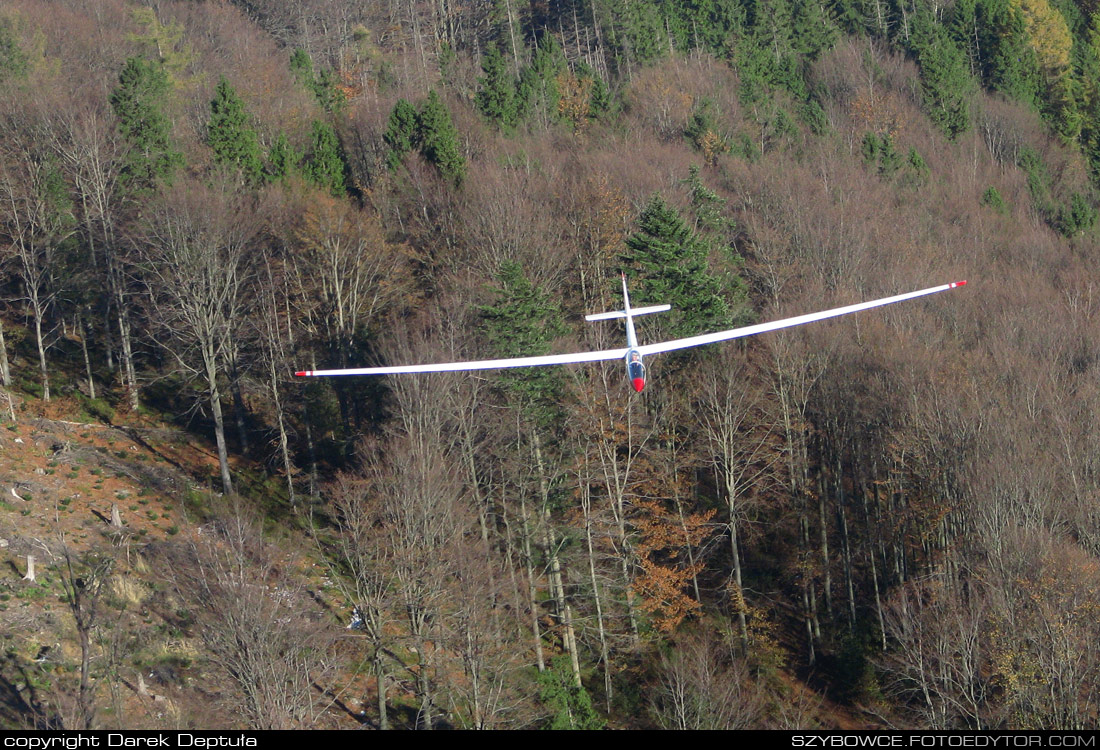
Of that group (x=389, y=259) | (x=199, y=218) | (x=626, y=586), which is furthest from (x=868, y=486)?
(x=199, y=218)

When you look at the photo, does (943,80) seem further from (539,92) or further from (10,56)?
(10,56)

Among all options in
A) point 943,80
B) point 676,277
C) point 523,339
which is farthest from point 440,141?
point 943,80

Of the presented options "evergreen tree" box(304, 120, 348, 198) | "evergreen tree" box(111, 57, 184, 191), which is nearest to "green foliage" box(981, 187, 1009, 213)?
"evergreen tree" box(304, 120, 348, 198)

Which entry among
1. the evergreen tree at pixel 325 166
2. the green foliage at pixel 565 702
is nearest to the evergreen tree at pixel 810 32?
the evergreen tree at pixel 325 166

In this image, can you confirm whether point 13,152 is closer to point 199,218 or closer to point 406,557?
point 199,218
